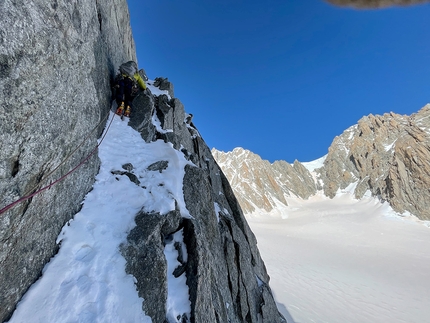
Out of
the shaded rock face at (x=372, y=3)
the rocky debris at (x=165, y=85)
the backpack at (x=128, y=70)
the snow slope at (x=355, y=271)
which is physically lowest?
the snow slope at (x=355, y=271)

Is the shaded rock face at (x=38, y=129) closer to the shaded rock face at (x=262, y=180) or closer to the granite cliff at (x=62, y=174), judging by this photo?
the granite cliff at (x=62, y=174)

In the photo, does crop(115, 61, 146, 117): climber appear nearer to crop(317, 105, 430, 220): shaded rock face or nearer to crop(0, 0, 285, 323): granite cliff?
crop(0, 0, 285, 323): granite cliff

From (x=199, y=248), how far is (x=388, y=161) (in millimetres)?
102488

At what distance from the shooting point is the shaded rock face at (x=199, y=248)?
200 inches

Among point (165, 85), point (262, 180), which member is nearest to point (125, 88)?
point (165, 85)

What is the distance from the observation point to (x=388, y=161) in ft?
273

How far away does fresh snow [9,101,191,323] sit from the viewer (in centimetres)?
393

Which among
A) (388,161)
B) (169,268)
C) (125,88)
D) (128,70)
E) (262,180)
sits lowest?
(169,268)

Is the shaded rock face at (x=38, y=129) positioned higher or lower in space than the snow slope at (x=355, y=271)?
higher

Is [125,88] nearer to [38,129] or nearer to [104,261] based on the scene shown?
[38,129]

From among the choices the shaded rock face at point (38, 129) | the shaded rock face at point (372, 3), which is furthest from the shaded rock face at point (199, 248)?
the shaded rock face at point (372, 3)

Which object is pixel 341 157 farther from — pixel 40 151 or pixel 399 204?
pixel 40 151

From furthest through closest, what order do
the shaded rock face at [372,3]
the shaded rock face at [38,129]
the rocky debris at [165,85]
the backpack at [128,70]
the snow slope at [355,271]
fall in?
the snow slope at [355,271], the rocky debris at [165,85], the backpack at [128,70], the shaded rock face at [38,129], the shaded rock face at [372,3]

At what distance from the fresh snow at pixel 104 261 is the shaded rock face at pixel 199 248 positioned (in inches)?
9.0
